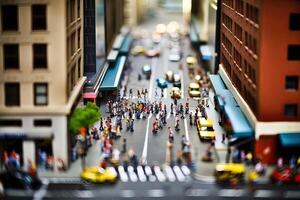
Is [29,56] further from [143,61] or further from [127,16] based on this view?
[127,16]

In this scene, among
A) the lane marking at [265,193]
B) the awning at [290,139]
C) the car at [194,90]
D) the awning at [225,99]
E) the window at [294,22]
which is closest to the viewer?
the lane marking at [265,193]

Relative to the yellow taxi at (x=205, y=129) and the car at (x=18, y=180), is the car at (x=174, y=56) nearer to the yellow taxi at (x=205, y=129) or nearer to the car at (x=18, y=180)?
the yellow taxi at (x=205, y=129)

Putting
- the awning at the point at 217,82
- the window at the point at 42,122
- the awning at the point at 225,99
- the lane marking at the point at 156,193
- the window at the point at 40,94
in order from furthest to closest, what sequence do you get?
the awning at the point at 217,82 → the awning at the point at 225,99 → the window at the point at 40,94 → the window at the point at 42,122 → the lane marking at the point at 156,193

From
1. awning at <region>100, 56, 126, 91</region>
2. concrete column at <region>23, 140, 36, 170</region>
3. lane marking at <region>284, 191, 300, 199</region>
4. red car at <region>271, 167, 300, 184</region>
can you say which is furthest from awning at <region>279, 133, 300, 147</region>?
concrete column at <region>23, 140, 36, 170</region>

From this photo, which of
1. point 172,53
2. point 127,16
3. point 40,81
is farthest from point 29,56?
point 127,16

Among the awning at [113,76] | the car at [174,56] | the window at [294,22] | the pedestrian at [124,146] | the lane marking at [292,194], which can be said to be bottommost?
the lane marking at [292,194]

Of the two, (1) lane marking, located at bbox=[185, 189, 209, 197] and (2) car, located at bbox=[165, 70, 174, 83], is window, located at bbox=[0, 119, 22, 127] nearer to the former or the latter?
(1) lane marking, located at bbox=[185, 189, 209, 197]

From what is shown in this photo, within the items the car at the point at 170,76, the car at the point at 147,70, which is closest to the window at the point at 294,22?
the car at the point at 170,76
